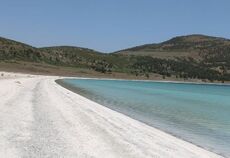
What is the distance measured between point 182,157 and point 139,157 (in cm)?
154

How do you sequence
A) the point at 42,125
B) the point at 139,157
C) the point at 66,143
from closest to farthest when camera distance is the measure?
the point at 139,157, the point at 66,143, the point at 42,125

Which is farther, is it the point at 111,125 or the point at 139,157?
the point at 111,125

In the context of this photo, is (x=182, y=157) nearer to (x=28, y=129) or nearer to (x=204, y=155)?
(x=204, y=155)

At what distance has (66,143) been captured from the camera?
15.2 m

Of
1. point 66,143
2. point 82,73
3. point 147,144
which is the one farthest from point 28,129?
point 82,73

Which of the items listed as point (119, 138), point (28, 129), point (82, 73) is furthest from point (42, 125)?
point (82, 73)

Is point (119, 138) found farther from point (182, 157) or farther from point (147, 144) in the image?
point (182, 157)

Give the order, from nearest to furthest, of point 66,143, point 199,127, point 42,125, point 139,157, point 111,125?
point 139,157 < point 66,143 < point 42,125 < point 111,125 < point 199,127

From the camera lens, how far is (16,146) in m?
13.9

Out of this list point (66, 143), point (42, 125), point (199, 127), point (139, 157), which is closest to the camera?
point (139, 157)

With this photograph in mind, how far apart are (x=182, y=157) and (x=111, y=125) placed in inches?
291

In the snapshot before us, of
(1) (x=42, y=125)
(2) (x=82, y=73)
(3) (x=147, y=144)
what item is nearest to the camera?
(3) (x=147, y=144)

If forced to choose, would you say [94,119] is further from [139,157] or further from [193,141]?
[139,157]

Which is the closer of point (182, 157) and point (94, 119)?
point (182, 157)
